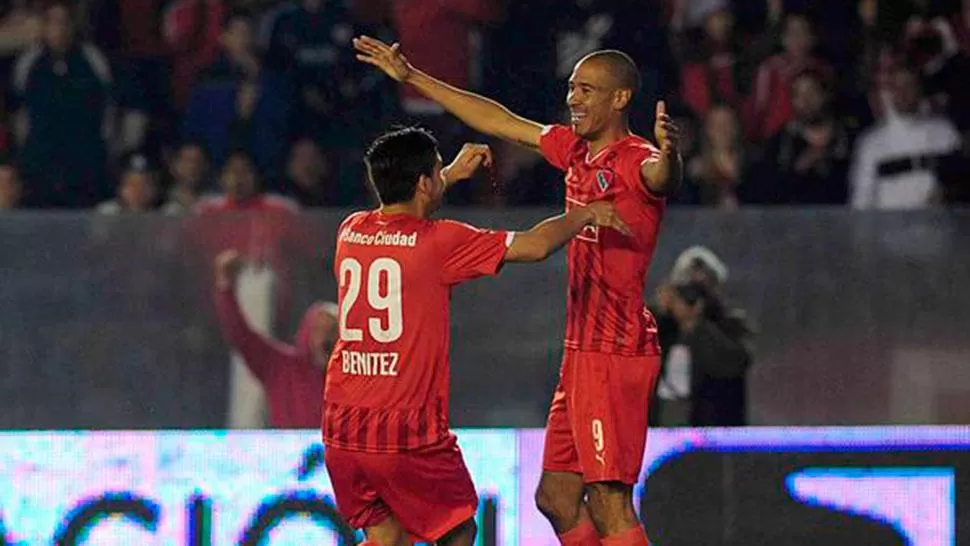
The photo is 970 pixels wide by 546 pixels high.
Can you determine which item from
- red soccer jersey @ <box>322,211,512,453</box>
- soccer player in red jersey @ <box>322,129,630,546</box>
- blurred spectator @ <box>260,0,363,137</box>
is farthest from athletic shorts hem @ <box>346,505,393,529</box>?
blurred spectator @ <box>260,0,363,137</box>

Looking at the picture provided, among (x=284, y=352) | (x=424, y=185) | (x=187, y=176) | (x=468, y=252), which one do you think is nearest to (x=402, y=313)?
(x=468, y=252)

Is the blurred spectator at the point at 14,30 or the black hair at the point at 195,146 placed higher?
the blurred spectator at the point at 14,30

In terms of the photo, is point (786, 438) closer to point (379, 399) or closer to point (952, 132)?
point (379, 399)

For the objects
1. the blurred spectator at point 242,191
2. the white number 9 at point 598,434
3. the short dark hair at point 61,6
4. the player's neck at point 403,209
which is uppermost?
the short dark hair at point 61,6

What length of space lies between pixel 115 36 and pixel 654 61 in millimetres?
2735

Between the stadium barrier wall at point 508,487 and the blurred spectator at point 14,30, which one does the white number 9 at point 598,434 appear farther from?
the blurred spectator at point 14,30

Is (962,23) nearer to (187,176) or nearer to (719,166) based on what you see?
(719,166)

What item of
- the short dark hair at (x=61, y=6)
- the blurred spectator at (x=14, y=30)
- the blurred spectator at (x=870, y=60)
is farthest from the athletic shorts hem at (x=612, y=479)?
the blurred spectator at (x=14, y=30)

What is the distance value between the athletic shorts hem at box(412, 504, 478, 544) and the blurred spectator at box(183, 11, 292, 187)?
15.3 ft

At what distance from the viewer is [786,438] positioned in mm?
8383

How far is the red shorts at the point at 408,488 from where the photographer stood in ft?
23.1

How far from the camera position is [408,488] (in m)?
7.07

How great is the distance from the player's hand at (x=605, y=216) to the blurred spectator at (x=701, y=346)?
9.33 feet

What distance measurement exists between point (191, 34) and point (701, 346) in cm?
386
